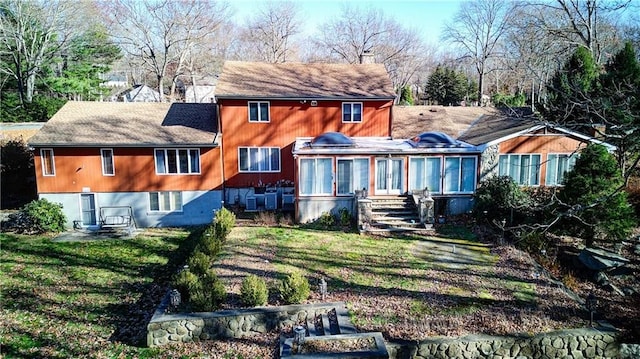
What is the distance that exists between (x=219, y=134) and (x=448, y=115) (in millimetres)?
17025

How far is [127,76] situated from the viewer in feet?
215

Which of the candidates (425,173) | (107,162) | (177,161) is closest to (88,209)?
(107,162)

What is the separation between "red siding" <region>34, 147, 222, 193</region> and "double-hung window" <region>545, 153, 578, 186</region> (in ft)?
51.7

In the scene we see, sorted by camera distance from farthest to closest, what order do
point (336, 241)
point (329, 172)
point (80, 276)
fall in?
1. point (329, 172)
2. point (336, 241)
3. point (80, 276)

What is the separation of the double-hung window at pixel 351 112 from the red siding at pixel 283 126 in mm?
206

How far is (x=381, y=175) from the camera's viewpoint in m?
18.6

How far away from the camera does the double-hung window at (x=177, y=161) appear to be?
67.6 ft

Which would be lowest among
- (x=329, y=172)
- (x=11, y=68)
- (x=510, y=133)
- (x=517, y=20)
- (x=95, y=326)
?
(x=95, y=326)

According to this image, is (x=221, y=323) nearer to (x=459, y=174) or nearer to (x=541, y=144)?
(x=459, y=174)

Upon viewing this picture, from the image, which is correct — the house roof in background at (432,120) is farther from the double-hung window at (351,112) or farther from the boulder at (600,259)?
the boulder at (600,259)

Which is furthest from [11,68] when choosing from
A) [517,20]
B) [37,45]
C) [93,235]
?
[517,20]

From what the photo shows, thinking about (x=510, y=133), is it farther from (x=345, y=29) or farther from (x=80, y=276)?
(x=345, y=29)

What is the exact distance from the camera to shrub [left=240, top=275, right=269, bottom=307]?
10.5 metres

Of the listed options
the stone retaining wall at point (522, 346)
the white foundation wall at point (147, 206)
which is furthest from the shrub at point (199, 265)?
the white foundation wall at point (147, 206)
